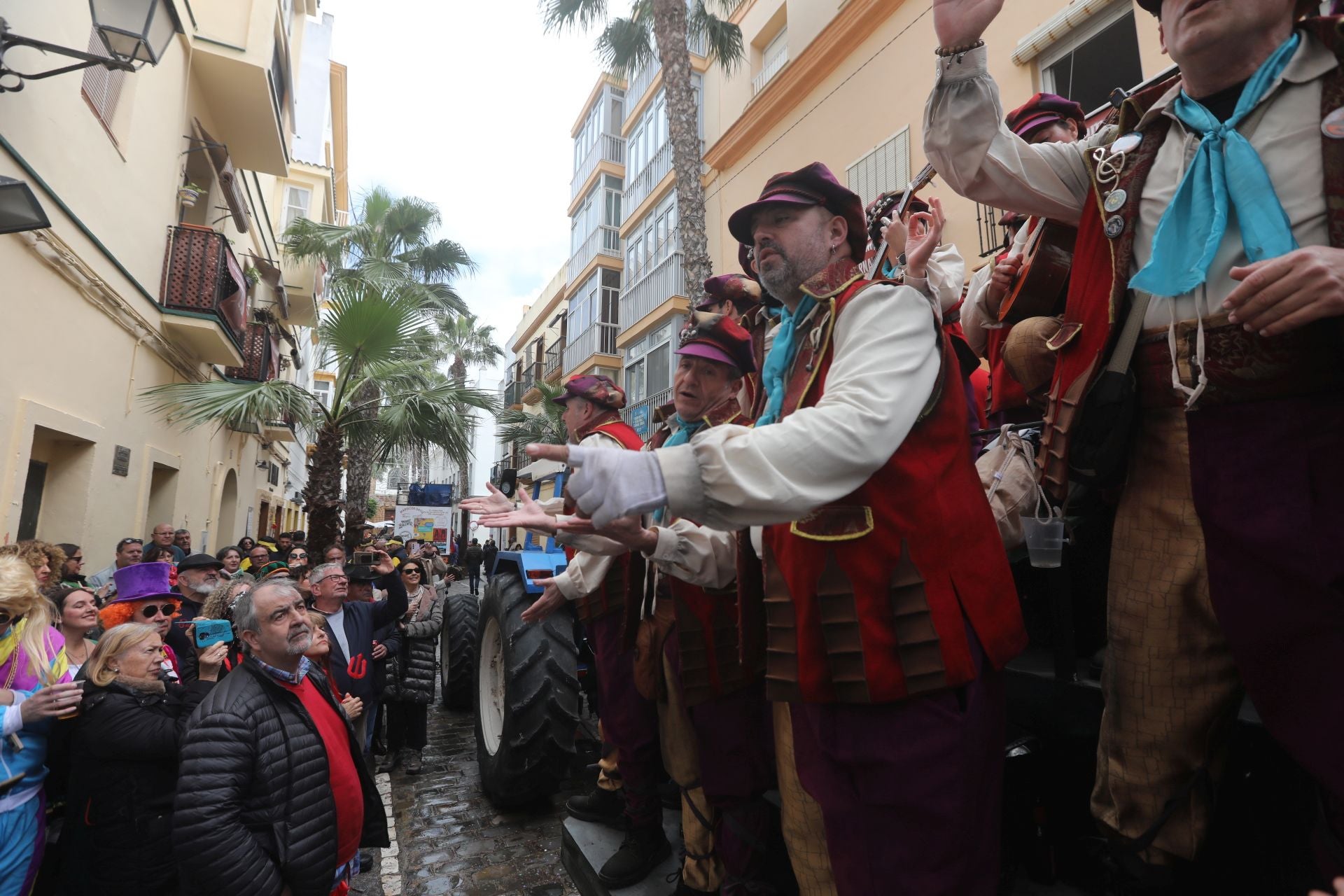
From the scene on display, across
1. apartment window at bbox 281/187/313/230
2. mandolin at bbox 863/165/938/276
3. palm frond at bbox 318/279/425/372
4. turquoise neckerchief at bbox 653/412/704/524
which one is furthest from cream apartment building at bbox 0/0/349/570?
apartment window at bbox 281/187/313/230

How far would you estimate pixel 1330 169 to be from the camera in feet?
3.81

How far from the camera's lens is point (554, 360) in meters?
31.8

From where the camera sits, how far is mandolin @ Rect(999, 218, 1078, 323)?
1.96 m

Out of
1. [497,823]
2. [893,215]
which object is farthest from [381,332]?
[893,215]

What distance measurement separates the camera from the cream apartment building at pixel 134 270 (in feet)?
21.1

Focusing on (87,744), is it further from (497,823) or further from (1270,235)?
(1270,235)

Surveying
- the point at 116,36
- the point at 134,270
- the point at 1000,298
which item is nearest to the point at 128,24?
the point at 116,36

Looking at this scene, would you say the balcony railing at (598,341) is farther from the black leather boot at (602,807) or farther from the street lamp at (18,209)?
the black leather boot at (602,807)

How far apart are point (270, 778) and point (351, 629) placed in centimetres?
230

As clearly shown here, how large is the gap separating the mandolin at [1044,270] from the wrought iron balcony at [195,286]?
1140cm

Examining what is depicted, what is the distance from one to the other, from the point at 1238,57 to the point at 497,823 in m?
4.88

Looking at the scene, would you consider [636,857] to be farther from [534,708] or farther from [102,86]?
[102,86]

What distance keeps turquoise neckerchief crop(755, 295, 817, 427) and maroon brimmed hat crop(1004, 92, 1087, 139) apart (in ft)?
4.61

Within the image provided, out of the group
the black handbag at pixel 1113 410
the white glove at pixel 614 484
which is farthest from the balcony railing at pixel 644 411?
the white glove at pixel 614 484
